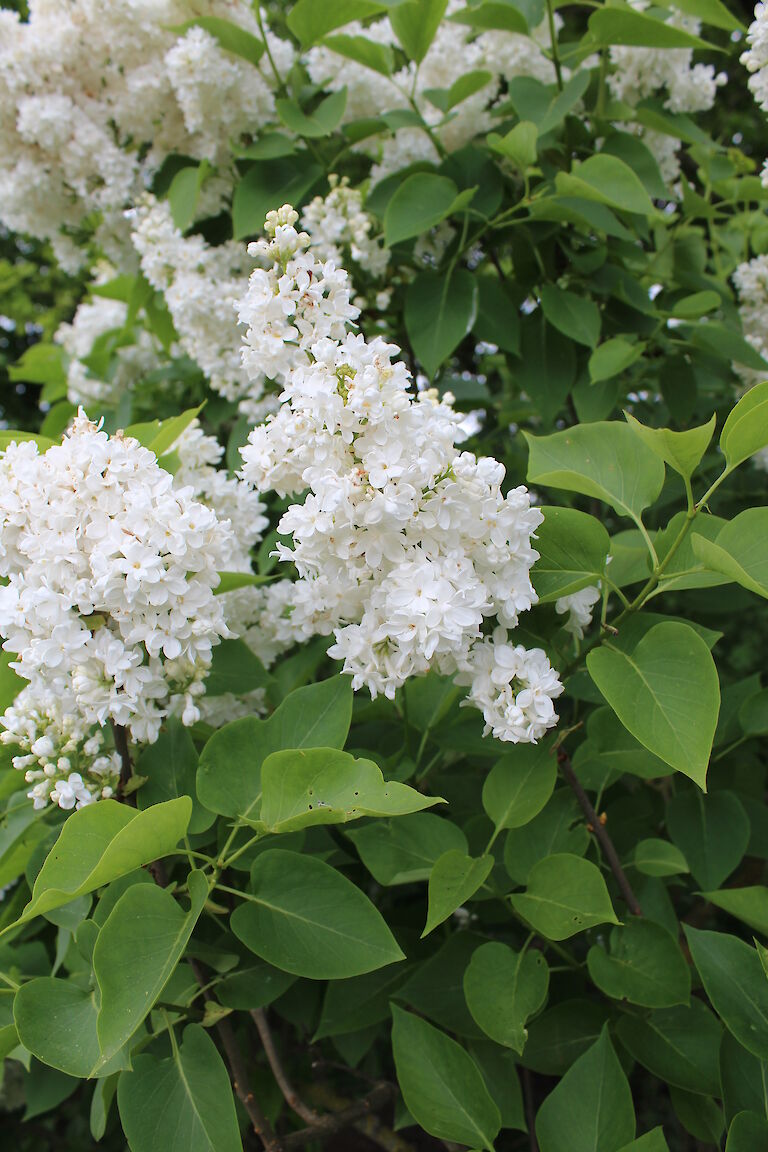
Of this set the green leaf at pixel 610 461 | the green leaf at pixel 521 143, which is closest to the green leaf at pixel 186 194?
the green leaf at pixel 521 143

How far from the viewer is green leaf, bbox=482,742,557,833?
1.21 meters

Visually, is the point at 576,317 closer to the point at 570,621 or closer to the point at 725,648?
the point at 570,621

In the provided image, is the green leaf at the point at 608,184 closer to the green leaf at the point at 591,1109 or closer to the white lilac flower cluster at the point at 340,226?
the white lilac flower cluster at the point at 340,226

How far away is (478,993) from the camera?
47.5 inches

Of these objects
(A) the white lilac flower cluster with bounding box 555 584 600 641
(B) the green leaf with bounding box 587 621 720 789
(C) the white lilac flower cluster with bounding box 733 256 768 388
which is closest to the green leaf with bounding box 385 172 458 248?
(C) the white lilac flower cluster with bounding box 733 256 768 388

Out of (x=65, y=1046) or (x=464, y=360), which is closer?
(x=65, y=1046)

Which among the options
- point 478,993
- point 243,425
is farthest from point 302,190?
point 478,993

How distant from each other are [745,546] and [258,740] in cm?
66

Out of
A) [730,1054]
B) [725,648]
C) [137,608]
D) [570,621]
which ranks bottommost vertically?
[725,648]

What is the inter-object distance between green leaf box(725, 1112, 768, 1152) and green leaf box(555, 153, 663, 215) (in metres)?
1.44

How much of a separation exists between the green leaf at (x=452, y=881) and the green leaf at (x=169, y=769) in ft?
1.08

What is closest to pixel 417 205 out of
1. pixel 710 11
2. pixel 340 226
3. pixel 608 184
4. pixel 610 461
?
pixel 340 226

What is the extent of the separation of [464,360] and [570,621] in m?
1.55

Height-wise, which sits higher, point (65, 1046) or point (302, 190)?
point (302, 190)
